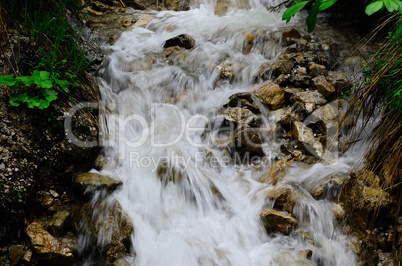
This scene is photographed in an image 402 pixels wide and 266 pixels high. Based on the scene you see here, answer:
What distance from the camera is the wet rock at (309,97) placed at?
368 cm

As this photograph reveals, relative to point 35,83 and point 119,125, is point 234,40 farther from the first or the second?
point 35,83

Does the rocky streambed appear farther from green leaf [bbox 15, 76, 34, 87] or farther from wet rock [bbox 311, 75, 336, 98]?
green leaf [bbox 15, 76, 34, 87]

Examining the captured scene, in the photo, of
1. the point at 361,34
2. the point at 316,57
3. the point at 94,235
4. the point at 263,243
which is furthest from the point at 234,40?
the point at 94,235

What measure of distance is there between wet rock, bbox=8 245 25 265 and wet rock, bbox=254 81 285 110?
3.17 meters

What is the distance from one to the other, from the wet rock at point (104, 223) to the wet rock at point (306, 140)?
218 centimetres

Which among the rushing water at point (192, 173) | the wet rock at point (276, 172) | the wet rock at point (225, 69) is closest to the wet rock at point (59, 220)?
the rushing water at point (192, 173)

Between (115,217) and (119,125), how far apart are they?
51.2 inches

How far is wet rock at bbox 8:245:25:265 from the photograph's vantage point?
1972mm

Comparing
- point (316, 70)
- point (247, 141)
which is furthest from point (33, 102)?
point (316, 70)

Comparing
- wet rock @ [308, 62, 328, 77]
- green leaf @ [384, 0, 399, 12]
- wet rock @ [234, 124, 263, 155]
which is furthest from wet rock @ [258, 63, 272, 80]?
green leaf @ [384, 0, 399, 12]

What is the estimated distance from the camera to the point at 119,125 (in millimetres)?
3332

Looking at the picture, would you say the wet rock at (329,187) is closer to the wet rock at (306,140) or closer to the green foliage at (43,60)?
the wet rock at (306,140)

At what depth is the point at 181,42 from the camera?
500 centimetres

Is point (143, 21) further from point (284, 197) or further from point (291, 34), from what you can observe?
point (284, 197)
